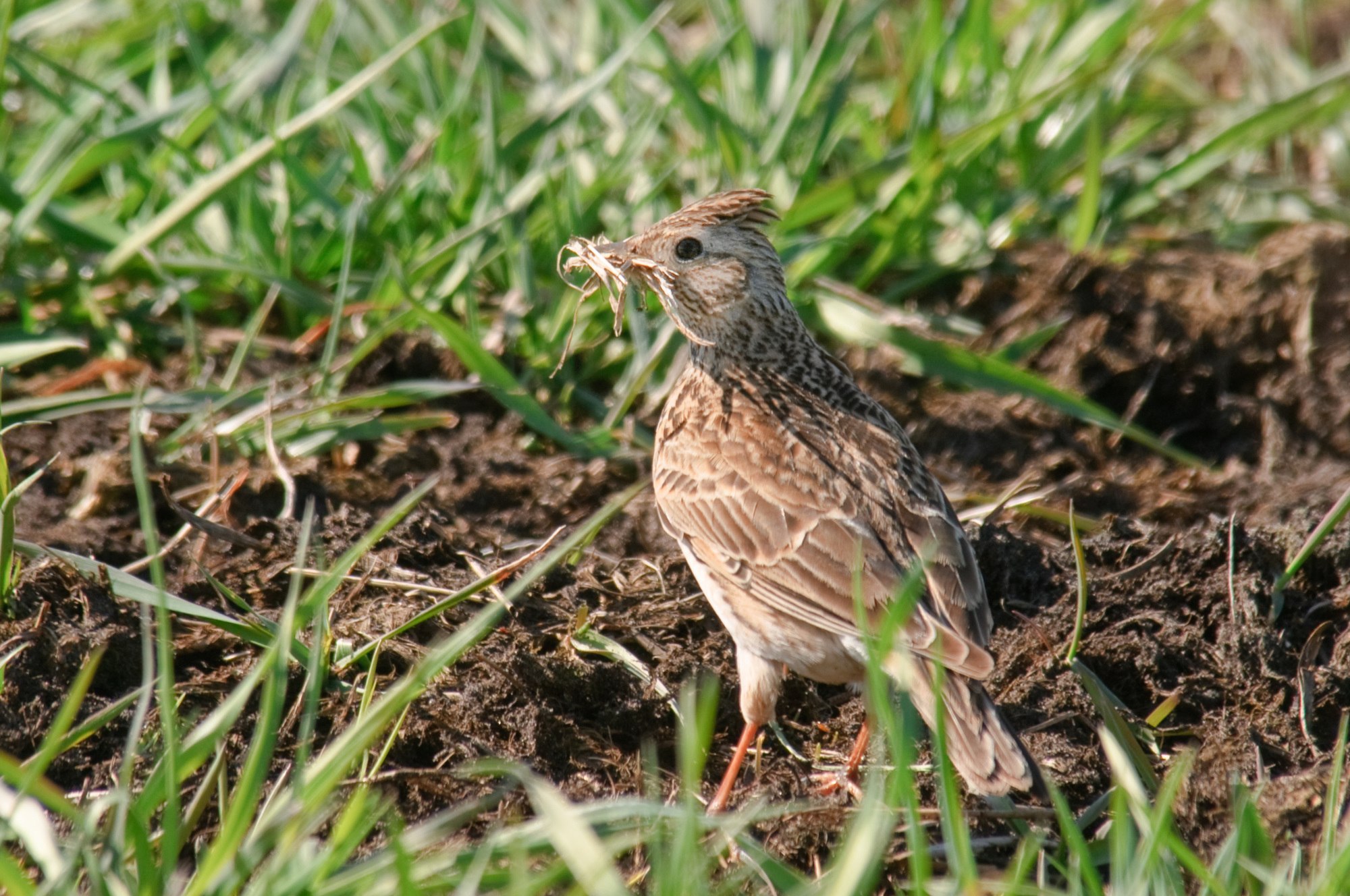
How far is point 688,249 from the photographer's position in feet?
15.8

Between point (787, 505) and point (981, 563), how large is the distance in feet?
2.63

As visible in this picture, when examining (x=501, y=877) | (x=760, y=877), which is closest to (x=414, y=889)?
(x=501, y=877)

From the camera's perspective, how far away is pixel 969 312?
6191 millimetres

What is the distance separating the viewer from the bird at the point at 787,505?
3789mm

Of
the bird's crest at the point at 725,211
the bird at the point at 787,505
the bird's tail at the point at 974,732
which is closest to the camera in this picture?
the bird's tail at the point at 974,732

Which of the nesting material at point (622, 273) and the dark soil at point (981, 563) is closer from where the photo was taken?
the dark soil at point (981, 563)

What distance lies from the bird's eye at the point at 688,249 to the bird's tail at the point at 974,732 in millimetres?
1592

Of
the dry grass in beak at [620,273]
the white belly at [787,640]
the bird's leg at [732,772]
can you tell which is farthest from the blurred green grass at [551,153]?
the bird's leg at [732,772]

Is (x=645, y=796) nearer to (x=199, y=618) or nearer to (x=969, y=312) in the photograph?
(x=199, y=618)

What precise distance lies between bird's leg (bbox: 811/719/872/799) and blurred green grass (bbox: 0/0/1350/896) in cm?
38

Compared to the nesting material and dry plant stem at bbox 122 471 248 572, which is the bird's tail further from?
dry plant stem at bbox 122 471 248 572

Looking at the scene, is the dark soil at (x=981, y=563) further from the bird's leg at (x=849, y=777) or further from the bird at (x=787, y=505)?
the bird at (x=787, y=505)

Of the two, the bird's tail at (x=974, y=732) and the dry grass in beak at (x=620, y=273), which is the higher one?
the dry grass in beak at (x=620, y=273)

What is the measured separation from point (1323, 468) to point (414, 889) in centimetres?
421
